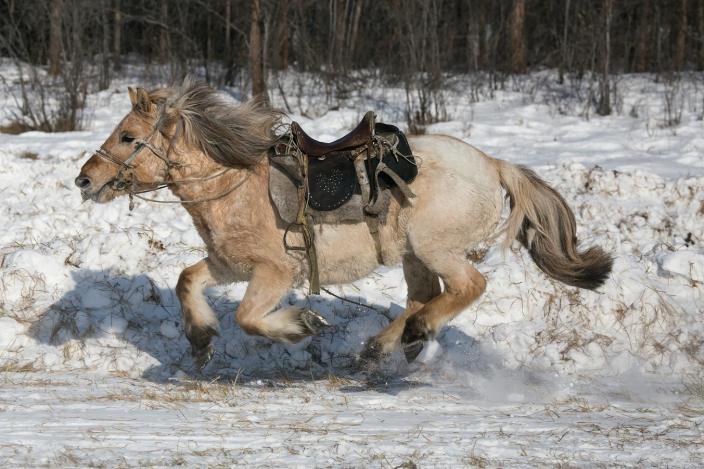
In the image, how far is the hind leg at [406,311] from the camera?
5859 mm

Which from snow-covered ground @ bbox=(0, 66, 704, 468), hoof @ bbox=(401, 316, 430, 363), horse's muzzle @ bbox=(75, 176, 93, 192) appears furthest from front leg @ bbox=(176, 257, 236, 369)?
hoof @ bbox=(401, 316, 430, 363)

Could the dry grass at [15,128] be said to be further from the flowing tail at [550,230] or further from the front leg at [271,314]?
the flowing tail at [550,230]

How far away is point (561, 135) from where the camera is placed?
1250 centimetres

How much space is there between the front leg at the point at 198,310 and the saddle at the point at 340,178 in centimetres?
73

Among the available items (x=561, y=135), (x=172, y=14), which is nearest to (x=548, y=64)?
(x=561, y=135)

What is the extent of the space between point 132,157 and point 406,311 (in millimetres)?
2519

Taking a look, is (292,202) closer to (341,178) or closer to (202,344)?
(341,178)

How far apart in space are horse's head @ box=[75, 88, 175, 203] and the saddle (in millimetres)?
839

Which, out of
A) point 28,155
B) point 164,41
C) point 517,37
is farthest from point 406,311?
point 164,41

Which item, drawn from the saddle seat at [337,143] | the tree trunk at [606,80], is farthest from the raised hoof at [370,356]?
the tree trunk at [606,80]

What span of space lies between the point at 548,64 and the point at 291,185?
55.6 ft

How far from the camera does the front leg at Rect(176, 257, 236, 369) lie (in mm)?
5551

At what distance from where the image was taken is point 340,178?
5.45 meters

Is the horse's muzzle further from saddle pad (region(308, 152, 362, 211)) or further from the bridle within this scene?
saddle pad (region(308, 152, 362, 211))
